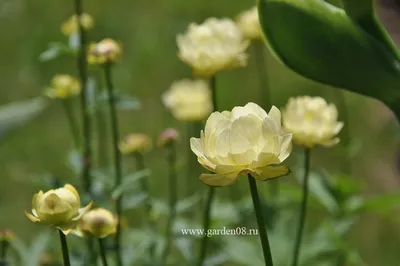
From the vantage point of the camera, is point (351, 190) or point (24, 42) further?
point (24, 42)

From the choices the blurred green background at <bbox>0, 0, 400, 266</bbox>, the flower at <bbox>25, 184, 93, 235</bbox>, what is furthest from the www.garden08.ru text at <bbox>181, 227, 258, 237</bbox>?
the blurred green background at <bbox>0, 0, 400, 266</bbox>

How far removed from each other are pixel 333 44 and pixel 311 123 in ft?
0.48

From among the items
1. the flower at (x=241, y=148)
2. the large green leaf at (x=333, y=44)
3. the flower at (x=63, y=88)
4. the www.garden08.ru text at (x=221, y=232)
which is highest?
the large green leaf at (x=333, y=44)

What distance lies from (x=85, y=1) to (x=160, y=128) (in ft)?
1.96

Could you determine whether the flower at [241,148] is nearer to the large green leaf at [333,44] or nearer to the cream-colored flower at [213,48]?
the large green leaf at [333,44]

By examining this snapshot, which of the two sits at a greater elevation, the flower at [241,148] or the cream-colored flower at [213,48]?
the flower at [241,148]

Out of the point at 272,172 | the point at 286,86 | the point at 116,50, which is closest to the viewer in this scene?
the point at 272,172

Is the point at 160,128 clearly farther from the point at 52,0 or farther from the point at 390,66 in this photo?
the point at 390,66

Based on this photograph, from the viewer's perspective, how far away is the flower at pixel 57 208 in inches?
18.1

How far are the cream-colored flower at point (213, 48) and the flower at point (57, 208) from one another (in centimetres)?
24

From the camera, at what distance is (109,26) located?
1787mm

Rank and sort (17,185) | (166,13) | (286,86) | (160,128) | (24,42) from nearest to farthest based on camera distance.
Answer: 1. (17,185)
2. (160,128)
3. (286,86)
4. (24,42)
5. (166,13)

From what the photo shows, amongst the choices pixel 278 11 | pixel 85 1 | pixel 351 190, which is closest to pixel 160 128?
pixel 85 1

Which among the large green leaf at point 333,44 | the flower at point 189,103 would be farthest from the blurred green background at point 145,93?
the large green leaf at point 333,44
